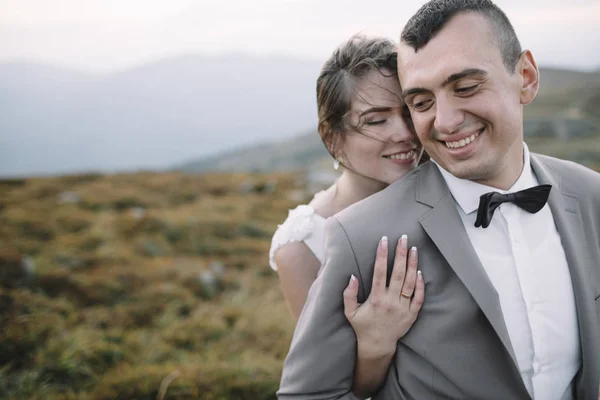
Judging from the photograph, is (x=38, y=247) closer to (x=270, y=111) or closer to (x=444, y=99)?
(x=444, y=99)

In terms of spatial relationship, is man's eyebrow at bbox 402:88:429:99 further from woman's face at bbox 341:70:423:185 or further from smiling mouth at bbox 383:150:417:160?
smiling mouth at bbox 383:150:417:160

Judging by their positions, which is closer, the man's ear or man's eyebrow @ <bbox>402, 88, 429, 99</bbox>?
man's eyebrow @ <bbox>402, 88, 429, 99</bbox>

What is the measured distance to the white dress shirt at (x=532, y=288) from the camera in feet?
6.01

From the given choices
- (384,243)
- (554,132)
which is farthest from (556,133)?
(384,243)

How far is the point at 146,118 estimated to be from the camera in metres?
139

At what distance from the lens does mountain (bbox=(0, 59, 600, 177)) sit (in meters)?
76.9

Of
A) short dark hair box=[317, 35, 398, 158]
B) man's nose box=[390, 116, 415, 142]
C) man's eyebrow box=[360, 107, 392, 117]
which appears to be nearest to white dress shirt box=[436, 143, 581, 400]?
man's nose box=[390, 116, 415, 142]

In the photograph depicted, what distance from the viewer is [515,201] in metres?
1.96

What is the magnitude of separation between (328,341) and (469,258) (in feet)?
2.23

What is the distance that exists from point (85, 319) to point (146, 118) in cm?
14288

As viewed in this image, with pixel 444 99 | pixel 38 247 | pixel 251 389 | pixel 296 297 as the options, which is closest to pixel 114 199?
pixel 38 247

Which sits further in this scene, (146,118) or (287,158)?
(146,118)

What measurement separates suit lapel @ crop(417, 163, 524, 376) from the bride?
0.14 m

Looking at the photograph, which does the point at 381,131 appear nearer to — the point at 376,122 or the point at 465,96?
the point at 376,122
